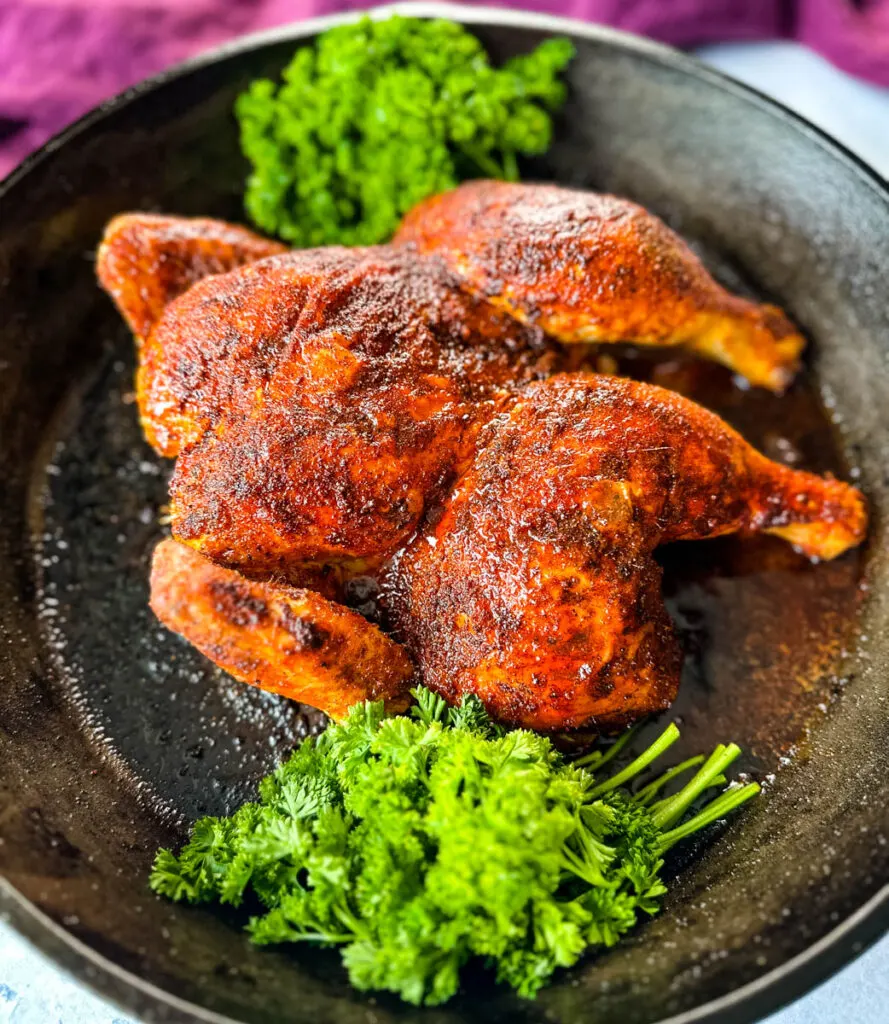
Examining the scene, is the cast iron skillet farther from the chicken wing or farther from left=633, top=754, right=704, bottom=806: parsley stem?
the chicken wing

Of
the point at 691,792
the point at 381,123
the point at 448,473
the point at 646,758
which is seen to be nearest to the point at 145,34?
the point at 381,123

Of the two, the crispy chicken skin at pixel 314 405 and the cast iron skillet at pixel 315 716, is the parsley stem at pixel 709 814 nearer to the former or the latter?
the cast iron skillet at pixel 315 716

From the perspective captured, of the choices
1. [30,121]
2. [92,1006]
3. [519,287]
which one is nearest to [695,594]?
[519,287]

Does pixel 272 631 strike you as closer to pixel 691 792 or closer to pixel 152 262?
pixel 691 792

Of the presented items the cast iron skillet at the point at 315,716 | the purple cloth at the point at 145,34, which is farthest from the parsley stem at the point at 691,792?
the purple cloth at the point at 145,34

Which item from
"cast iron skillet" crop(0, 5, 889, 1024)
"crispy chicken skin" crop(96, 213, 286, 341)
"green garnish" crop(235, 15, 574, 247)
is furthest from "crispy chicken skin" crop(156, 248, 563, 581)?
"green garnish" crop(235, 15, 574, 247)

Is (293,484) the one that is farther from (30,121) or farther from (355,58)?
(30,121)
